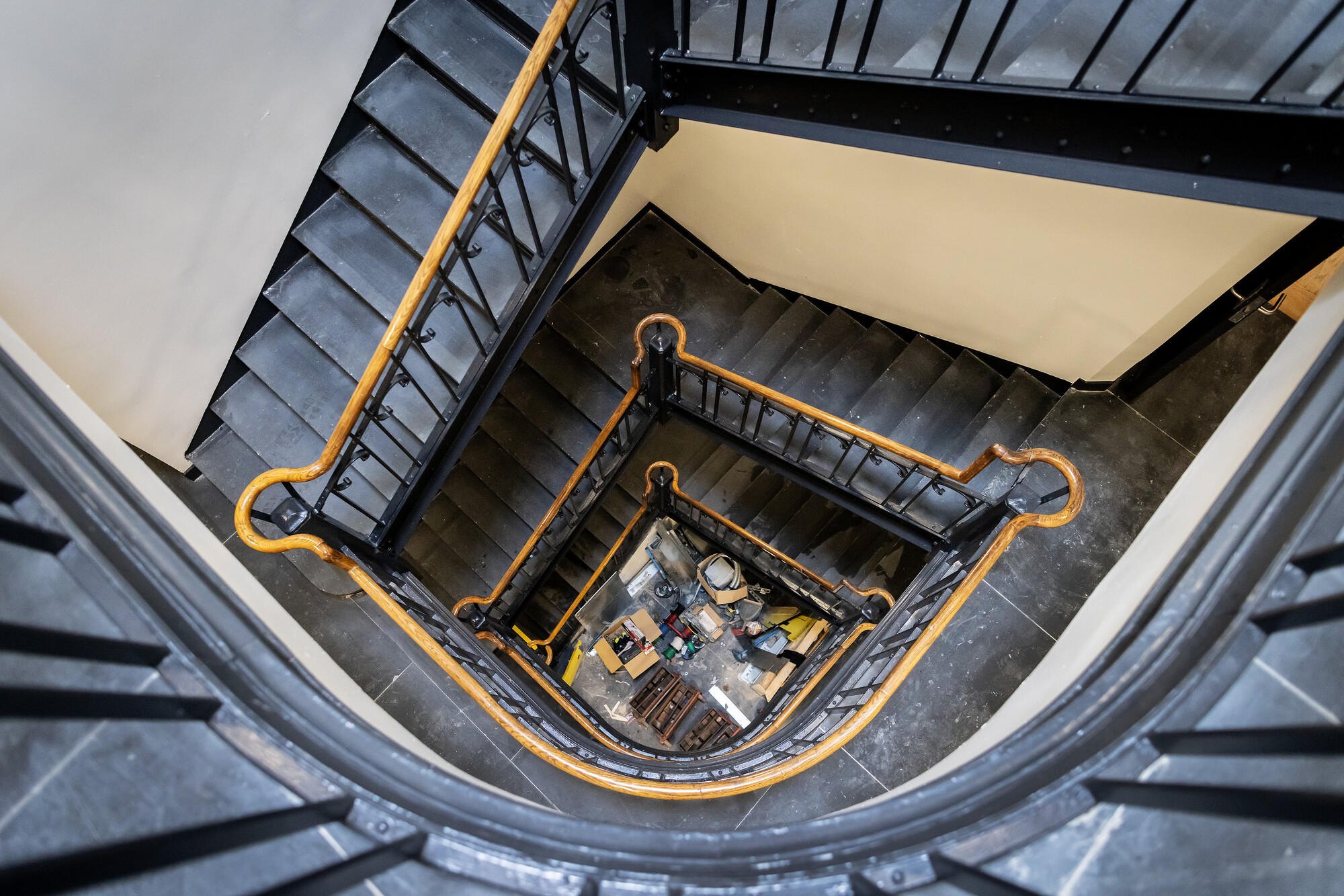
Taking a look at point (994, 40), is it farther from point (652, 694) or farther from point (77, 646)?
point (652, 694)

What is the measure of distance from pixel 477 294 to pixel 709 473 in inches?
117

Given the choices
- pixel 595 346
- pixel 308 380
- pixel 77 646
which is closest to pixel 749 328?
pixel 595 346

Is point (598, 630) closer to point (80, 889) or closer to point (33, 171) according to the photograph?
point (33, 171)

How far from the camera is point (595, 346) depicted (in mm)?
4828

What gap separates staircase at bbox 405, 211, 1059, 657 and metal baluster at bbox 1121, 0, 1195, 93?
2.28m

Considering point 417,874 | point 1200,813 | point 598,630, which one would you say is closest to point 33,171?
point 417,874

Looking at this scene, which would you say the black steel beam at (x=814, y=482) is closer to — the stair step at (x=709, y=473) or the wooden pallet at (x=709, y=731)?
the stair step at (x=709, y=473)

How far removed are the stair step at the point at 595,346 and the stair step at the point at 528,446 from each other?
619 millimetres

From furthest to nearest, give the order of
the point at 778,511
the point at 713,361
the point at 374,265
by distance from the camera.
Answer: the point at 778,511
the point at 713,361
the point at 374,265

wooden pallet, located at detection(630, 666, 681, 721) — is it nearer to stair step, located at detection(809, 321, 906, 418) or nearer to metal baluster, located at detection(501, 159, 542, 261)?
stair step, located at detection(809, 321, 906, 418)

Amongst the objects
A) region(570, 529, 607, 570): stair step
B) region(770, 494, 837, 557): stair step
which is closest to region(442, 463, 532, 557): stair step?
region(570, 529, 607, 570): stair step

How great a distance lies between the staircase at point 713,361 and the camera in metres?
4.30

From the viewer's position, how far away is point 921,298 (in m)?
4.19

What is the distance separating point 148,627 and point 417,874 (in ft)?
2.40
